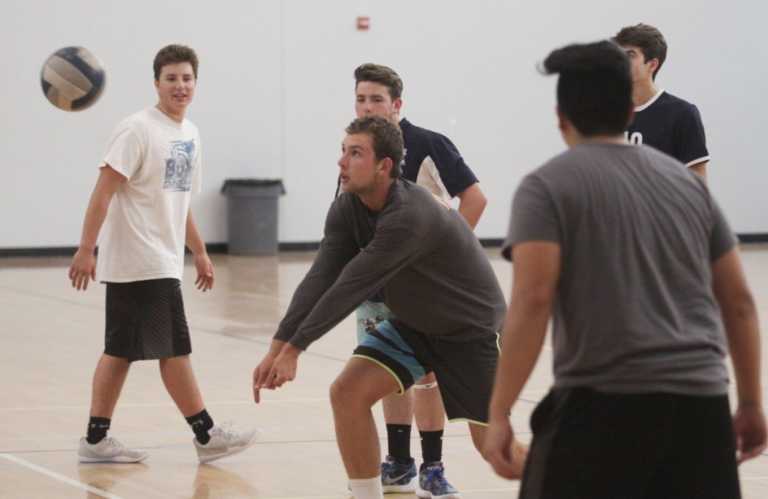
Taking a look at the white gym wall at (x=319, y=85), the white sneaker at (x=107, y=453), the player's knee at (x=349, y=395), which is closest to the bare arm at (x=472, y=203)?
the player's knee at (x=349, y=395)

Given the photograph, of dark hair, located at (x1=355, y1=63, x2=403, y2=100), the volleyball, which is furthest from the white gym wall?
dark hair, located at (x1=355, y1=63, x2=403, y2=100)

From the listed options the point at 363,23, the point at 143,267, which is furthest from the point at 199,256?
the point at 363,23

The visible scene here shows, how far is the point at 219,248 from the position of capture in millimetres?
18109

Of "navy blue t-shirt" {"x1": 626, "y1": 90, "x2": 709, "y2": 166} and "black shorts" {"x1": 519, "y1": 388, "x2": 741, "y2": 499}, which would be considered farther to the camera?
"navy blue t-shirt" {"x1": 626, "y1": 90, "x2": 709, "y2": 166}

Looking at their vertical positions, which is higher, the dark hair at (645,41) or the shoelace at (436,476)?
the dark hair at (645,41)

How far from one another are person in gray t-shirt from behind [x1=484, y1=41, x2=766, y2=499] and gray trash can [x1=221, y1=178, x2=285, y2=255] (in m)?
14.6

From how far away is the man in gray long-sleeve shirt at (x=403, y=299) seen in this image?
16.1ft

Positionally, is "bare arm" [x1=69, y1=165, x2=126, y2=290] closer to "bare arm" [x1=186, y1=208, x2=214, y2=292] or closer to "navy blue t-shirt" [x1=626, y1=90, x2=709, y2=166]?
"bare arm" [x1=186, y1=208, x2=214, y2=292]

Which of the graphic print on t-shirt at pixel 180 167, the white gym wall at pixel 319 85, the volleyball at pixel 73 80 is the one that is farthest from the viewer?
the white gym wall at pixel 319 85

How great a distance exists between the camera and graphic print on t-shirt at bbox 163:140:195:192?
6.53 meters

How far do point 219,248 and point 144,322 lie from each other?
11686mm

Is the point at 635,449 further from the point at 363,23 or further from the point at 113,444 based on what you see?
the point at 363,23

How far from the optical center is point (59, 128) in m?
17.1

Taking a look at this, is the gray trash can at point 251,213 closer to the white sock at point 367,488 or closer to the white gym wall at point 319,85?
the white gym wall at point 319,85
